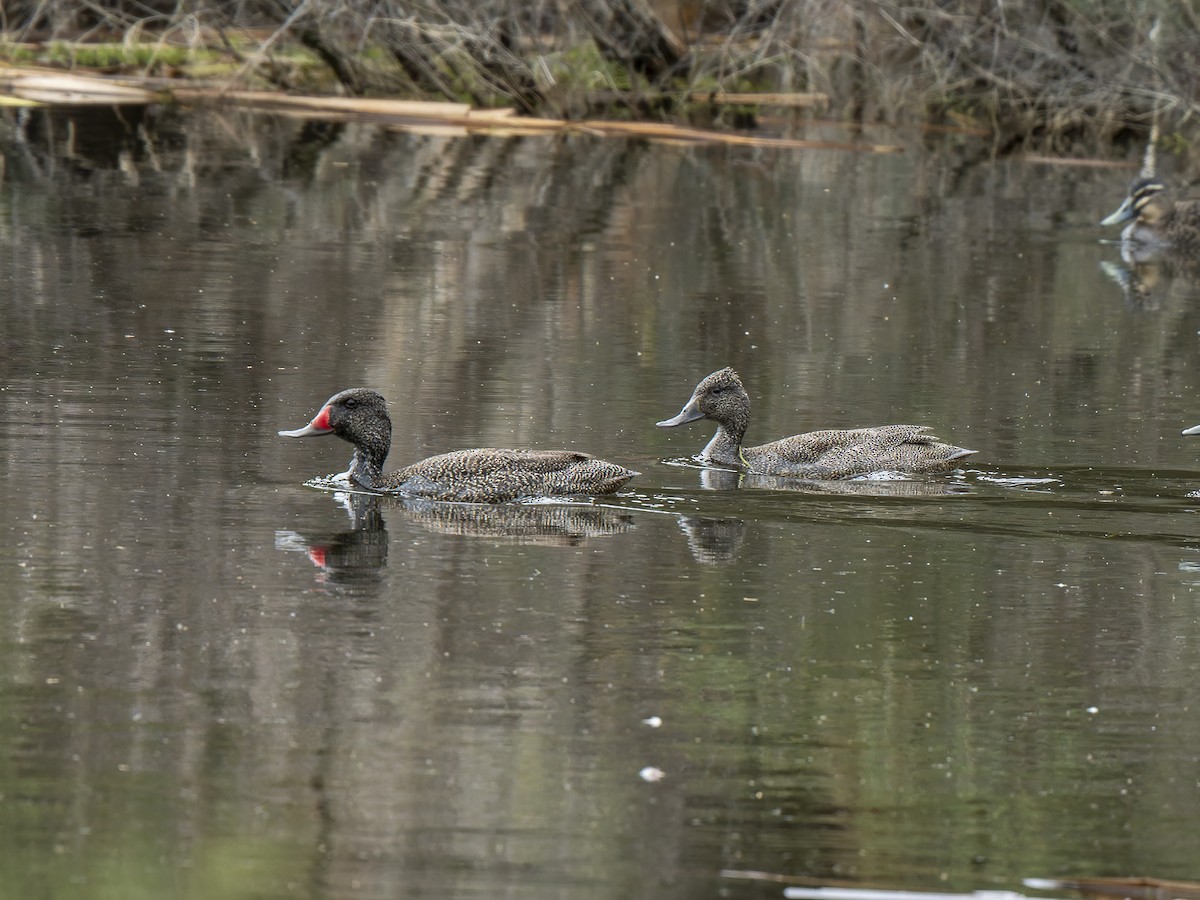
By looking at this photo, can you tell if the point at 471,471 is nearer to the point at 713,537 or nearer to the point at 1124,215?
the point at 713,537

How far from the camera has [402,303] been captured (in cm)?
1959

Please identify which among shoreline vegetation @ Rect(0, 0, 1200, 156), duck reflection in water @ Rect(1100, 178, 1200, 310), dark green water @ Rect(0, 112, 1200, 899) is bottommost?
dark green water @ Rect(0, 112, 1200, 899)

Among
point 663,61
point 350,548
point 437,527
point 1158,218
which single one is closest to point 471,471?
point 437,527

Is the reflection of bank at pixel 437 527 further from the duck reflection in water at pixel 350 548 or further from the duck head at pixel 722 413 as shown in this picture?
the duck head at pixel 722 413

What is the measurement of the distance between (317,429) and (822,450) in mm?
2858

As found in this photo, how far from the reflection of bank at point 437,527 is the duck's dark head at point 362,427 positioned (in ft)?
0.67

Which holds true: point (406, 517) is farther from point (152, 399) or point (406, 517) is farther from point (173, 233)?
point (173, 233)

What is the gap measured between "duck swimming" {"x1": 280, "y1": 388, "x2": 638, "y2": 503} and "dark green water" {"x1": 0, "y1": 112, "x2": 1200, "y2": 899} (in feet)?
0.67

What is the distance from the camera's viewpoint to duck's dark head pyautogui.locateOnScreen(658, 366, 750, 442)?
14180mm

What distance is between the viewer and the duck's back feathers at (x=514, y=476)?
12.6m

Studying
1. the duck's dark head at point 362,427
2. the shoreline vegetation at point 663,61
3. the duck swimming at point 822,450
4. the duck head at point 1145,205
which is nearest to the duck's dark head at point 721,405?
the duck swimming at point 822,450

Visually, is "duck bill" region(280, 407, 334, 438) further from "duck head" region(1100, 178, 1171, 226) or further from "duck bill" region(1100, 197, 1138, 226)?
"duck bill" region(1100, 197, 1138, 226)

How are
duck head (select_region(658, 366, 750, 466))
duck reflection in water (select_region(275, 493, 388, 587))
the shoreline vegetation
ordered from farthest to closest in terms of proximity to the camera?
the shoreline vegetation → duck head (select_region(658, 366, 750, 466)) → duck reflection in water (select_region(275, 493, 388, 587))

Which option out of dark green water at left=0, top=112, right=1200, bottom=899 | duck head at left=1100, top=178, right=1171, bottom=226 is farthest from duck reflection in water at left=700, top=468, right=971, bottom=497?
duck head at left=1100, top=178, right=1171, bottom=226
